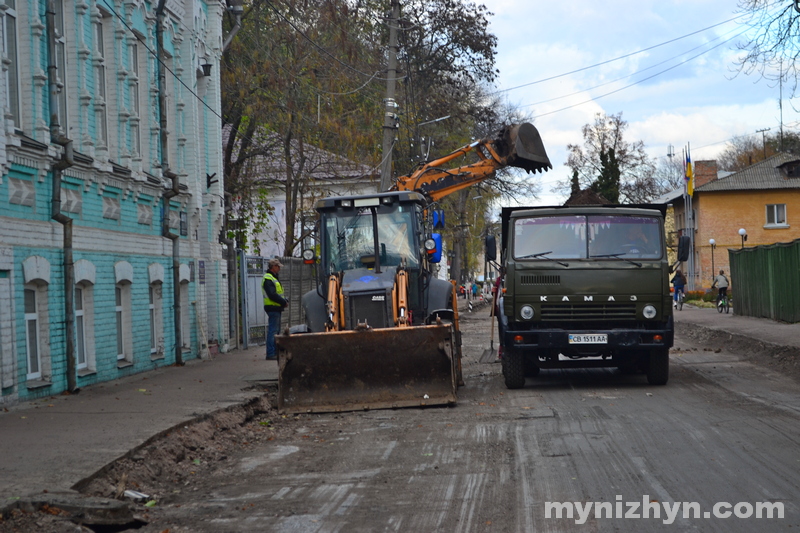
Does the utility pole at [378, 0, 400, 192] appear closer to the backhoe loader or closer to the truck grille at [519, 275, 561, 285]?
the backhoe loader

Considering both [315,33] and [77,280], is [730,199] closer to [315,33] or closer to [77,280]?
[315,33]

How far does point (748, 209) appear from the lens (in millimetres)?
59969

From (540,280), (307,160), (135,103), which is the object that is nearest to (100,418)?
(540,280)

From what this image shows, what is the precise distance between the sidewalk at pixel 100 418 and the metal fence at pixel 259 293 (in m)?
6.16

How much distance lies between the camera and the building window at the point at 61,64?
14016mm

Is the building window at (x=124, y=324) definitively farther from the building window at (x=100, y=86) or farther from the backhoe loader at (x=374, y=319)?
the backhoe loader at (x=374, y=319)

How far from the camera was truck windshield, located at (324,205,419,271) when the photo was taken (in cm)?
1370

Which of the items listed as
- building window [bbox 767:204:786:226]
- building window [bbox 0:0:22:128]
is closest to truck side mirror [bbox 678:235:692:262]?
building window [bbox 0:0:22:128]

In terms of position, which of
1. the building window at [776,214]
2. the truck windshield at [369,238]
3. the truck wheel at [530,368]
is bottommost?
the truck wheel at [530,368]

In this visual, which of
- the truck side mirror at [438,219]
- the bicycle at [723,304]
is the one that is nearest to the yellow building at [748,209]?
the bicycle at [723,304]

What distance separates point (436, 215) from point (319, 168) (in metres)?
16.7

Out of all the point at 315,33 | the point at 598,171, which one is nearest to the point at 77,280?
the point at 315,33

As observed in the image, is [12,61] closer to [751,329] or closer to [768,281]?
[751,329]

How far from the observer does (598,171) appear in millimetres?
80250
